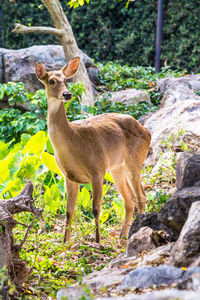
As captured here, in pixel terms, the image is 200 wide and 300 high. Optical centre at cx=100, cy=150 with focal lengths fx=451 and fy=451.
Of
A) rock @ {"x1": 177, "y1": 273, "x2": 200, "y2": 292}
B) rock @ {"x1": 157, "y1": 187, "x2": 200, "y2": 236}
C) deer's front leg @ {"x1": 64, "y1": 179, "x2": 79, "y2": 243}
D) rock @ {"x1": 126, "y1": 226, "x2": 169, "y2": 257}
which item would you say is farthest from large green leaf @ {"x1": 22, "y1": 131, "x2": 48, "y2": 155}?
rock @ {"x1": 177, "y1": 273, "x2": 200, "y2": 292}

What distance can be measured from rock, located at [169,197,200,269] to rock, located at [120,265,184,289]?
20cm

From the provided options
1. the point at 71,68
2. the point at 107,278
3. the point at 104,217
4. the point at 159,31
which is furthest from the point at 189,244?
the point at 159,31

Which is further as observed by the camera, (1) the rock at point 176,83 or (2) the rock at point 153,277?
(1) the rock at point 176,83

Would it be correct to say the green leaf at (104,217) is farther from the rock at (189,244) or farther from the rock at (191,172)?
the rock at (189,244)

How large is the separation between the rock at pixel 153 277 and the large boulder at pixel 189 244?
0.20m

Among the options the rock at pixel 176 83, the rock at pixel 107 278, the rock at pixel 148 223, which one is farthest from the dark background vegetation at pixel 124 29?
the rock at pixel 107 278

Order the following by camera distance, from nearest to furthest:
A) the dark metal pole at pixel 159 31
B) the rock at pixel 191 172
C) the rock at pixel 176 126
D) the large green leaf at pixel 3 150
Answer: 1. the rock at pixel 191 172
2. the rock at pixel 176 126
3. the large green leaf at pixel 3 150
4. the dark metal pole at pixel 159 31

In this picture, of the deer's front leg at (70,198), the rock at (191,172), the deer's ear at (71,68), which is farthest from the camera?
the deer's front leg at (70,198)

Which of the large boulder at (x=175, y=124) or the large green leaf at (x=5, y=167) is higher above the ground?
the large boulder at (x=175, y=124)

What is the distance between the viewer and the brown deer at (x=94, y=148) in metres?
5.27

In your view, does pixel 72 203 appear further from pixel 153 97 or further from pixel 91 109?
pixel 153 97

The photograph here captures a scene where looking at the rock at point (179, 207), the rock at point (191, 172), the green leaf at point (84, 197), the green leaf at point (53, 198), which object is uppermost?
the rock at point (191, 172)

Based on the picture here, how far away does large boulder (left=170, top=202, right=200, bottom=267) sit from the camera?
127 inches

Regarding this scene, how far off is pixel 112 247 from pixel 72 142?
1.47m
